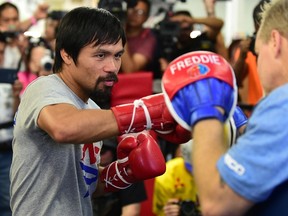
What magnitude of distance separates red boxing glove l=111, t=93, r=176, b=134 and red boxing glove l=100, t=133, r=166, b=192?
24cm

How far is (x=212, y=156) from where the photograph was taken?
1223 millimetres

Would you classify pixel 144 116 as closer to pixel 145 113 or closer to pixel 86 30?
pixel 145 113

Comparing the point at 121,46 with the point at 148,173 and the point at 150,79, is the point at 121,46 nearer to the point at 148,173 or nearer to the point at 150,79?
the point at 148,173

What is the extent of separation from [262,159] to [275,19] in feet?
1.14

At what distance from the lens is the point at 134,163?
74.2 inches

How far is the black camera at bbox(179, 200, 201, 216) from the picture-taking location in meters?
2.94

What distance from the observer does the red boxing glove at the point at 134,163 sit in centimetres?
187

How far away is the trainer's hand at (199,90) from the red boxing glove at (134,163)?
0.51 m

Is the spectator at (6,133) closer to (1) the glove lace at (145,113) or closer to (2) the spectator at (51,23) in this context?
(2) the spectator at (51,23)

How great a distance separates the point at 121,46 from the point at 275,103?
83 centimetres

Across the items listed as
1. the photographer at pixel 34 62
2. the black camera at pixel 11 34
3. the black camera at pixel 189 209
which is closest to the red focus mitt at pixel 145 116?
the black camera at pixel 189 209

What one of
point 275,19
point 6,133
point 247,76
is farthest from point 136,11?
point 275,19

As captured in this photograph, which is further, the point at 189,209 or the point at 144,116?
the point at 189,209

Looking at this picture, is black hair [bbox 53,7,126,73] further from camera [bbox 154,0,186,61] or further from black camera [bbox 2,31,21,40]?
black camera [bbox 2,31,21,40]
